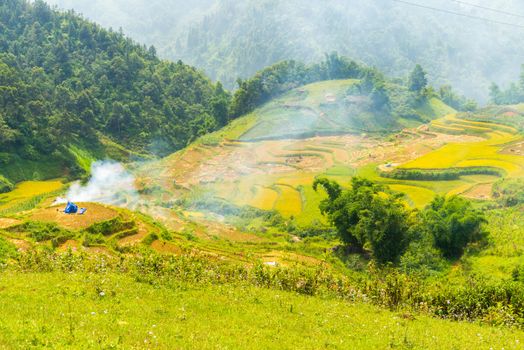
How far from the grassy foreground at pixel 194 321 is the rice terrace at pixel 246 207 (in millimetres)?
74

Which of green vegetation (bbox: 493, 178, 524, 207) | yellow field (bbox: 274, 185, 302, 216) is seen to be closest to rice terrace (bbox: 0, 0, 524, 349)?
green vegetation (bbox: 493, 178, 524, 207)

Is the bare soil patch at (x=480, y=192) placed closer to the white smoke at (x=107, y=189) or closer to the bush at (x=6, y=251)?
the white smoke at (x=107, y=189)

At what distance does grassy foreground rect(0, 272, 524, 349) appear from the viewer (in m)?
9.69

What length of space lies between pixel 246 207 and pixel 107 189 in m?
18.5

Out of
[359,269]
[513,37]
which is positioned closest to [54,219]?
[359,269]

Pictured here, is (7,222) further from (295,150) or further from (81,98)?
(81,98)

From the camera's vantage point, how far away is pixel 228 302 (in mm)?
14117

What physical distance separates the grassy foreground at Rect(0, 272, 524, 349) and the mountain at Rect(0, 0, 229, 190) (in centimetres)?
5567

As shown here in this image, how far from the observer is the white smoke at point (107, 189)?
165 ft

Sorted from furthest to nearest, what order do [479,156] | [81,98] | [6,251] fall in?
[81,98]
[479,156]
[6,251]

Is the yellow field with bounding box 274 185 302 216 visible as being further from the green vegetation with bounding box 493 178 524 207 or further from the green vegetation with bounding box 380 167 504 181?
Answer: the green vegetation with bounding box 493 178 524 207

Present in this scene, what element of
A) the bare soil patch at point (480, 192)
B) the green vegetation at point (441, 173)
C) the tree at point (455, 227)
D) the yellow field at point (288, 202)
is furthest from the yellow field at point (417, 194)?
the tree at point (455, 227)

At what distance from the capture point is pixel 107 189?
182 ft

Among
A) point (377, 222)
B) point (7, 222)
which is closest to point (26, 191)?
point (7, 222)
